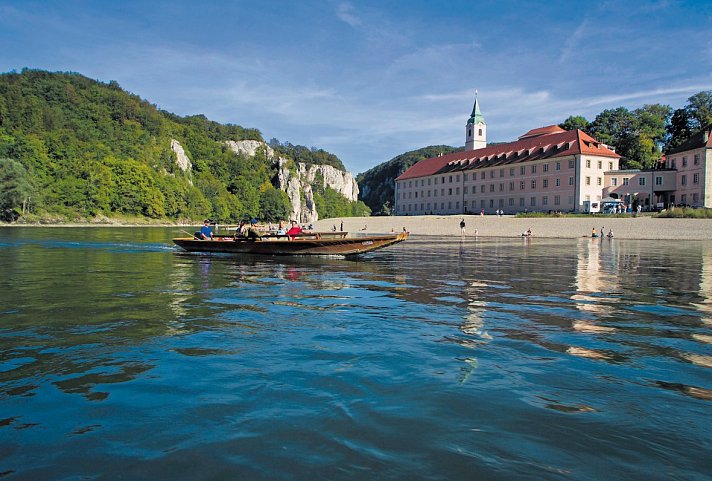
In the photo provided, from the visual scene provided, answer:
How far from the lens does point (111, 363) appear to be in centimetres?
668

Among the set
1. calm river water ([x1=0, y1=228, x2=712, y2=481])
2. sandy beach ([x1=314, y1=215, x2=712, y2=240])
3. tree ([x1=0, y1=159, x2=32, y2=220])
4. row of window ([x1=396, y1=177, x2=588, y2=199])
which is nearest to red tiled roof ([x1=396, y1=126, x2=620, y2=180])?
row of window ([x1=396, y1=177, x2=588, y2=199])

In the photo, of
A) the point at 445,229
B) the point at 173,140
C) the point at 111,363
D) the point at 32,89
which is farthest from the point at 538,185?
the point at 32,89

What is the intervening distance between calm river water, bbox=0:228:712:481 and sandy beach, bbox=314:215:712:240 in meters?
41.9

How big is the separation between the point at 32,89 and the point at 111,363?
15075cm

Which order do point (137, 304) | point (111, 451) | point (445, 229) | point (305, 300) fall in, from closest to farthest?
1. point (111, 451)
2. point (137, 304)
3. point (305, 300)
4. point (445, 229)

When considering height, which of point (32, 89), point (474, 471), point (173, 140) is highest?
point (32, 89)

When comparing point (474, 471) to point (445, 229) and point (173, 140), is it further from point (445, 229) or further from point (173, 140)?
point (173, 140)

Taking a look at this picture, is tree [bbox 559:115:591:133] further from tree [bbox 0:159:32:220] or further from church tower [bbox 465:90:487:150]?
tree [bbox 0:159:32:220]

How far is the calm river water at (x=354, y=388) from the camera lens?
13.3ft

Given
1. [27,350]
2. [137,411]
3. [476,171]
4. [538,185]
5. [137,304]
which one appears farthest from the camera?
[476,171]

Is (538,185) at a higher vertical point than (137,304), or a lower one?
higher

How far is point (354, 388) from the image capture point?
5699 mm

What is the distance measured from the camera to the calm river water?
4.04m

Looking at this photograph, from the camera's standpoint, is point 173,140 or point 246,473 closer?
point 246,473
